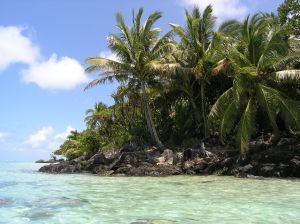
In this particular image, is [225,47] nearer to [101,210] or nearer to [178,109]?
[178,109]

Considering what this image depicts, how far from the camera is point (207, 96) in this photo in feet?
80.8

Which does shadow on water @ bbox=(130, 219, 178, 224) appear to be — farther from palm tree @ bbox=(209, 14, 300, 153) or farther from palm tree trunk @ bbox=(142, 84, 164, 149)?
palm tree trunk @ bbox=(142, 84, 164, 149)

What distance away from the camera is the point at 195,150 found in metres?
20.1

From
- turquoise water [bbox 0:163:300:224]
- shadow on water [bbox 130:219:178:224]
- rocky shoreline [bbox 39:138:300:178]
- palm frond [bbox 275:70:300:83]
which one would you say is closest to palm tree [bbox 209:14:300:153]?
palm frond [bbox 275:70:300:83]

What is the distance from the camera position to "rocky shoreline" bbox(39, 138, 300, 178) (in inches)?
632

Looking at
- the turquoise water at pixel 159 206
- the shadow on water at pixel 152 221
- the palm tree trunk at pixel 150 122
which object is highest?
the palm tree trunk at pixel 150 122

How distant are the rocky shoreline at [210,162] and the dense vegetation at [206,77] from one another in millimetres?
957

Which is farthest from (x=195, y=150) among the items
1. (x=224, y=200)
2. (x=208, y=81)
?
(x=224, y=200)

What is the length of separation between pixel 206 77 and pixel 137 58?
4.02 metres

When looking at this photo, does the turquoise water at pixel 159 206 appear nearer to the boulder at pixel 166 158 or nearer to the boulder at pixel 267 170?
the boulder at pixel 267 170

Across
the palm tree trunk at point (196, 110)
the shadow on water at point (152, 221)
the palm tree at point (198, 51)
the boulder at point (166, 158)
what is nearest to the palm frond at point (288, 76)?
the palm tree at point (198, 51)

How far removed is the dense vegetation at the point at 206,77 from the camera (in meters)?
16.8

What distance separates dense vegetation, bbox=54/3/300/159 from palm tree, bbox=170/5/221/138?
0.06 m

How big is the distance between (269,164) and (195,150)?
4.67 m
